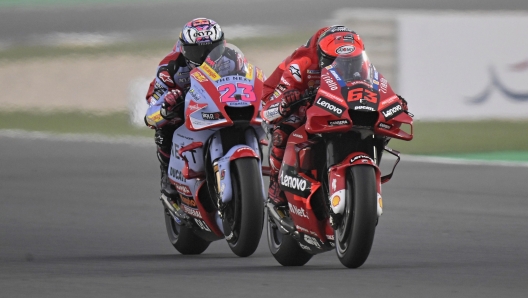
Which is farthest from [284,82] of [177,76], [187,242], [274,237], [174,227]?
[174,227]


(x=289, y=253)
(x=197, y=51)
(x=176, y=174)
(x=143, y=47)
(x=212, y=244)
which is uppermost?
(x=197, y=51)

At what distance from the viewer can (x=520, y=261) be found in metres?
6.97

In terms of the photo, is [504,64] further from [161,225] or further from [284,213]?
[284,213]

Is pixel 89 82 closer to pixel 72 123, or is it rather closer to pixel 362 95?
pixel 72 123

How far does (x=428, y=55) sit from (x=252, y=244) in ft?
24.7

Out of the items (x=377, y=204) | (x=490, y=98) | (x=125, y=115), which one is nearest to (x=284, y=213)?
(x=377, y=204)

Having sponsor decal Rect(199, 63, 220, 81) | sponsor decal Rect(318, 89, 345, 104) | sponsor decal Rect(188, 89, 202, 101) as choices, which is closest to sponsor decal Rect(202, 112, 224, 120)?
sponsor decal Rect(188, 89, 202, 101)

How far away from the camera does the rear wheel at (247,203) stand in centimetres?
691

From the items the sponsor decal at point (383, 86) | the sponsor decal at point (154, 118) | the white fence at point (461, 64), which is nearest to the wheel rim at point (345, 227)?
the sponsor decal at point (383, 86)

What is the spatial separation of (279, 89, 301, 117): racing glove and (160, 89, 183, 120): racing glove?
133cm

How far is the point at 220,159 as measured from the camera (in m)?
7.17

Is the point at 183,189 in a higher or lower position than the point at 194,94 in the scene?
lower

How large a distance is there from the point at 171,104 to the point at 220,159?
79 centimetres

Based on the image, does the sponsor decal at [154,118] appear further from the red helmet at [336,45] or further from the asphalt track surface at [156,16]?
the asphalt track surface at [156,16]
